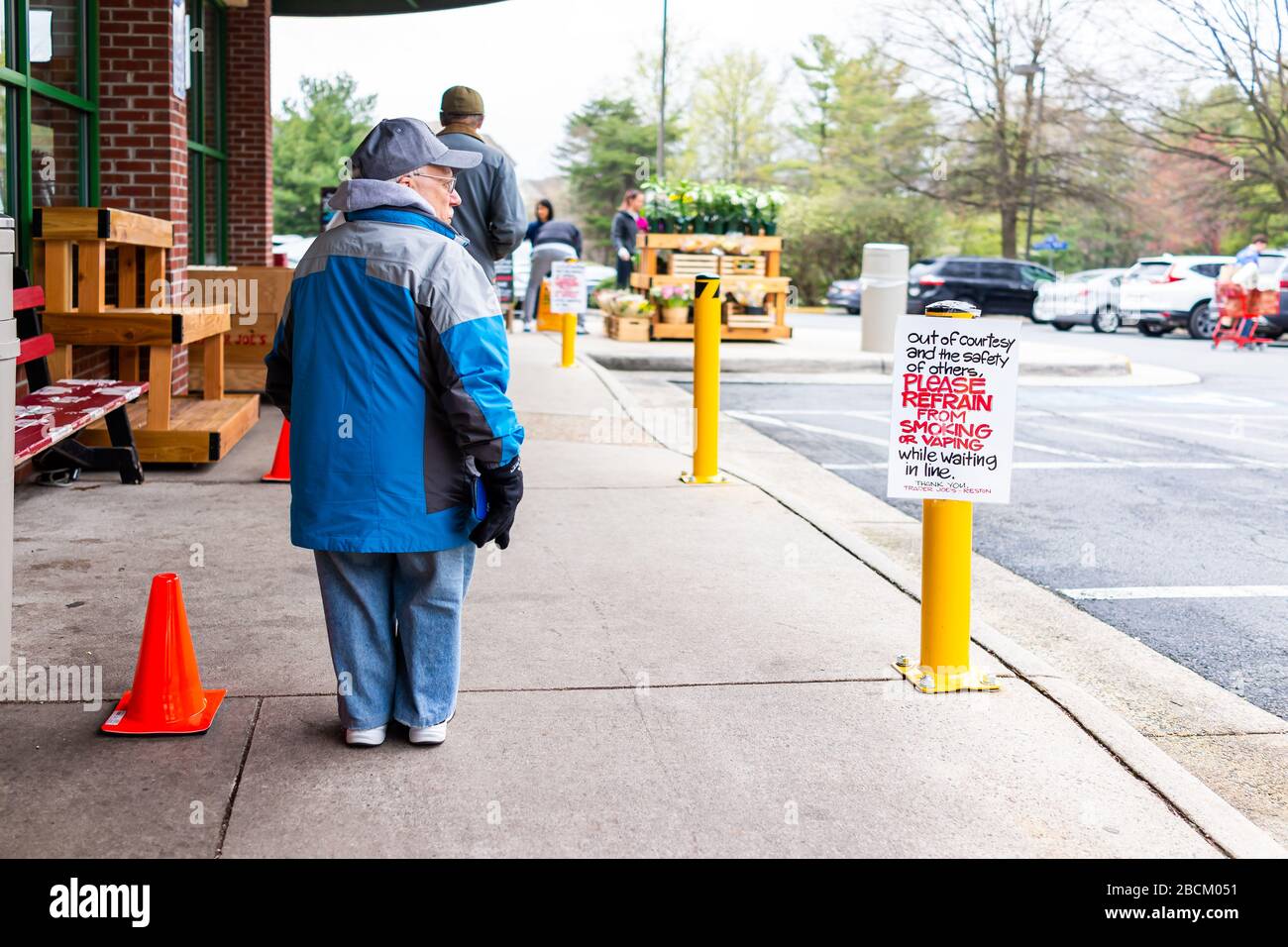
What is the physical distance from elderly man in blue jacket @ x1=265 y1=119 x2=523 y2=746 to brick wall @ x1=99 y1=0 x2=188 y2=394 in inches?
229

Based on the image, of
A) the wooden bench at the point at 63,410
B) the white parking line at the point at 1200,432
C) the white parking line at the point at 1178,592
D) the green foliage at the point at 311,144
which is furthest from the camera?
the green foliage at the point at 311,144

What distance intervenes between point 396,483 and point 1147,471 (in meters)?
7.44

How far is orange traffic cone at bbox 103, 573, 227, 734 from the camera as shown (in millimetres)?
4082

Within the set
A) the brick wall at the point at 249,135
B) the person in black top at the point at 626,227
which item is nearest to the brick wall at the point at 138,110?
the brick wall at the point at 249,135

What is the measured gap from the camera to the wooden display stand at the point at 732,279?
759 inches

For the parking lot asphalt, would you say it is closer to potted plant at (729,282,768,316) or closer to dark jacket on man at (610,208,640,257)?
potted plant at (729,282,768,316)

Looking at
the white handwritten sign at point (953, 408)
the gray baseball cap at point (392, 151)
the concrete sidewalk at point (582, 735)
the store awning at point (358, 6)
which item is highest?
the store awning at point (358, 6)

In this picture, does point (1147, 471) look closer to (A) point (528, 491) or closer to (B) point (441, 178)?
(A) point (528, 491)

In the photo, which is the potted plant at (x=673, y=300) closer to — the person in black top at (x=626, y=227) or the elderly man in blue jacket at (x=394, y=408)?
the person in black top at (x=626, y=227)

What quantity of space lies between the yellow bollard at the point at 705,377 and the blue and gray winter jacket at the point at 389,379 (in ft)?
13.4

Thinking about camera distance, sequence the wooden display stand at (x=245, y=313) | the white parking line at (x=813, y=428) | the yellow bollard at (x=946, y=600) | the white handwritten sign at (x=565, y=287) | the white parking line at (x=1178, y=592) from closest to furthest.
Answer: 1. the yellow bollard at (x=946, y=600)
2. the white parking line at (x=1178, y=592)
3. the wooden display stand at (x=245, y=313)
4. the white parking line at (x=813, y=428)
5. the white handwritten sign at (x=565, y=287)

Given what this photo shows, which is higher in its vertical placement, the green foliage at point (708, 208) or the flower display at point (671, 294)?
the green foliage at point (708, 208)

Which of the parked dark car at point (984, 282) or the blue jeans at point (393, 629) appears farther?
the parked dark car at point (984, 282)
